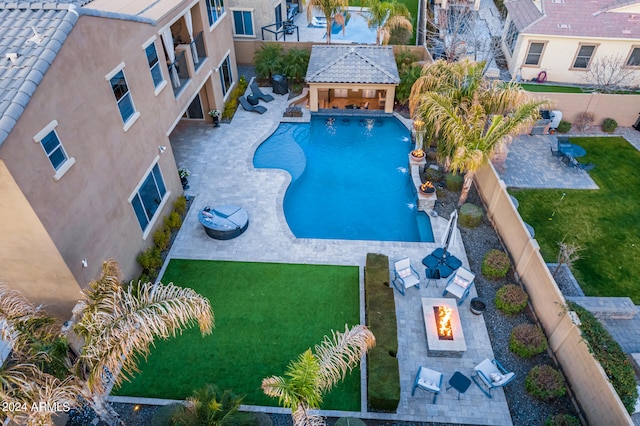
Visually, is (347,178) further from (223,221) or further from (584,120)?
(584,120)

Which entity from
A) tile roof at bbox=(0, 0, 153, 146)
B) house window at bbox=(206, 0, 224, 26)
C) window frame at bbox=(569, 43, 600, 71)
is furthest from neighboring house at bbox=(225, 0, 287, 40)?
tile roof at bbox=(0, 0, 153, 146)

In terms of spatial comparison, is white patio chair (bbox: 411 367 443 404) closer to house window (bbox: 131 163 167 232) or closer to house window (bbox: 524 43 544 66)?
house window (bbox: 131 163 167 232)

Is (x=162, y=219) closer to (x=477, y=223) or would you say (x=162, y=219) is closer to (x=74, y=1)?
(x=74, y=1)

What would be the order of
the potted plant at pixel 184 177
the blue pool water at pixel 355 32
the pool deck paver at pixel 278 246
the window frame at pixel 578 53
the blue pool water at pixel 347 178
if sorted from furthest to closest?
the blue pool water at pixel 355 32, the window frame at pixel 578 53, the potted plant at pixel 184 177, the blue pool water at pixel 347 178, the pool deck paver at pixel 278 246

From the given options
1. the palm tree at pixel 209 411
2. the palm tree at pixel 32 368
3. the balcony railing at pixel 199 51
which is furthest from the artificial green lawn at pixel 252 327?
the balcony railing at pixel 199 51

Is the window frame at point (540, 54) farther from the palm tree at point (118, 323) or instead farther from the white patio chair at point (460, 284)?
the palm tree at point (118, 323)
